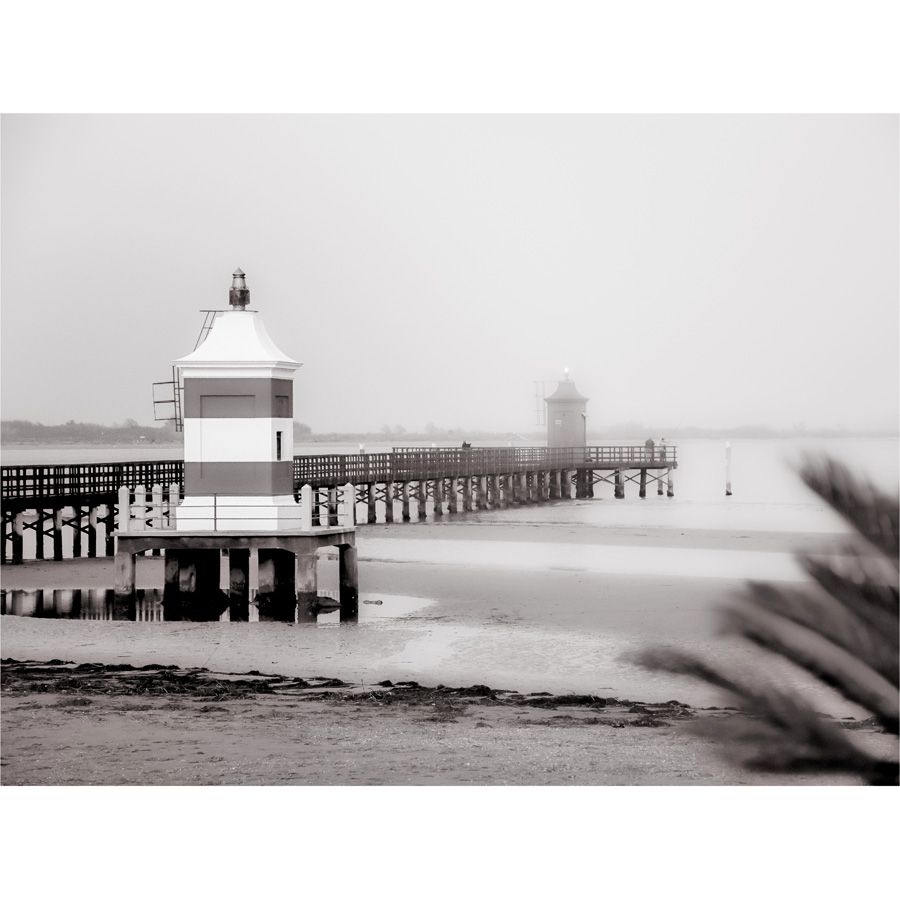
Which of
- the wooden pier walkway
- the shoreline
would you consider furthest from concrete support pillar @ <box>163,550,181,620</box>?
the shoreline

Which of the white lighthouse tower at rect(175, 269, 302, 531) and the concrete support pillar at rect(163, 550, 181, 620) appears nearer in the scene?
the white lighthouse tower at rect(175, 269, 302, 531)

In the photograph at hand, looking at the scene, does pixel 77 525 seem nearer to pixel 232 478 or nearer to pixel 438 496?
pixel 232 478

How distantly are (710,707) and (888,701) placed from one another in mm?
5721

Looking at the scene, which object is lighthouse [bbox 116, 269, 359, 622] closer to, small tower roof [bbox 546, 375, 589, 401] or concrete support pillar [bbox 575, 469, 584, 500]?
small tower roof [bbox 546, 375, 589, 401]

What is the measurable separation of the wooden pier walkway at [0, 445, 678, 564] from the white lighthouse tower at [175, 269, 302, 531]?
449 mm

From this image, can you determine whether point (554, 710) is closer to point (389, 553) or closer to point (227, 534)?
point (227, 534)

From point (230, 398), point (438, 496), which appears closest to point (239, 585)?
point (230, 398)

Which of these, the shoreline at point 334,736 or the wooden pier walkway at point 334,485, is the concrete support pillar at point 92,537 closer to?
the wooden pier walkway at point 334,485

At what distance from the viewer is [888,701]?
6.34ft

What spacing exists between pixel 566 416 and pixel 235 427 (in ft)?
87.5

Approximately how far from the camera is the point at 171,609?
484 inches

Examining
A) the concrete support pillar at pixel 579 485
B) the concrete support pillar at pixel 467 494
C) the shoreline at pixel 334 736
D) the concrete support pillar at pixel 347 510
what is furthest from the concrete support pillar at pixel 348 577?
the concrete support pillar at pixel 579 485

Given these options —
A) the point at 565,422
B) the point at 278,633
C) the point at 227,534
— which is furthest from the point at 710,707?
the point at 565,422

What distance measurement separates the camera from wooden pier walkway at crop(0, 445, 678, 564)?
1659cm
